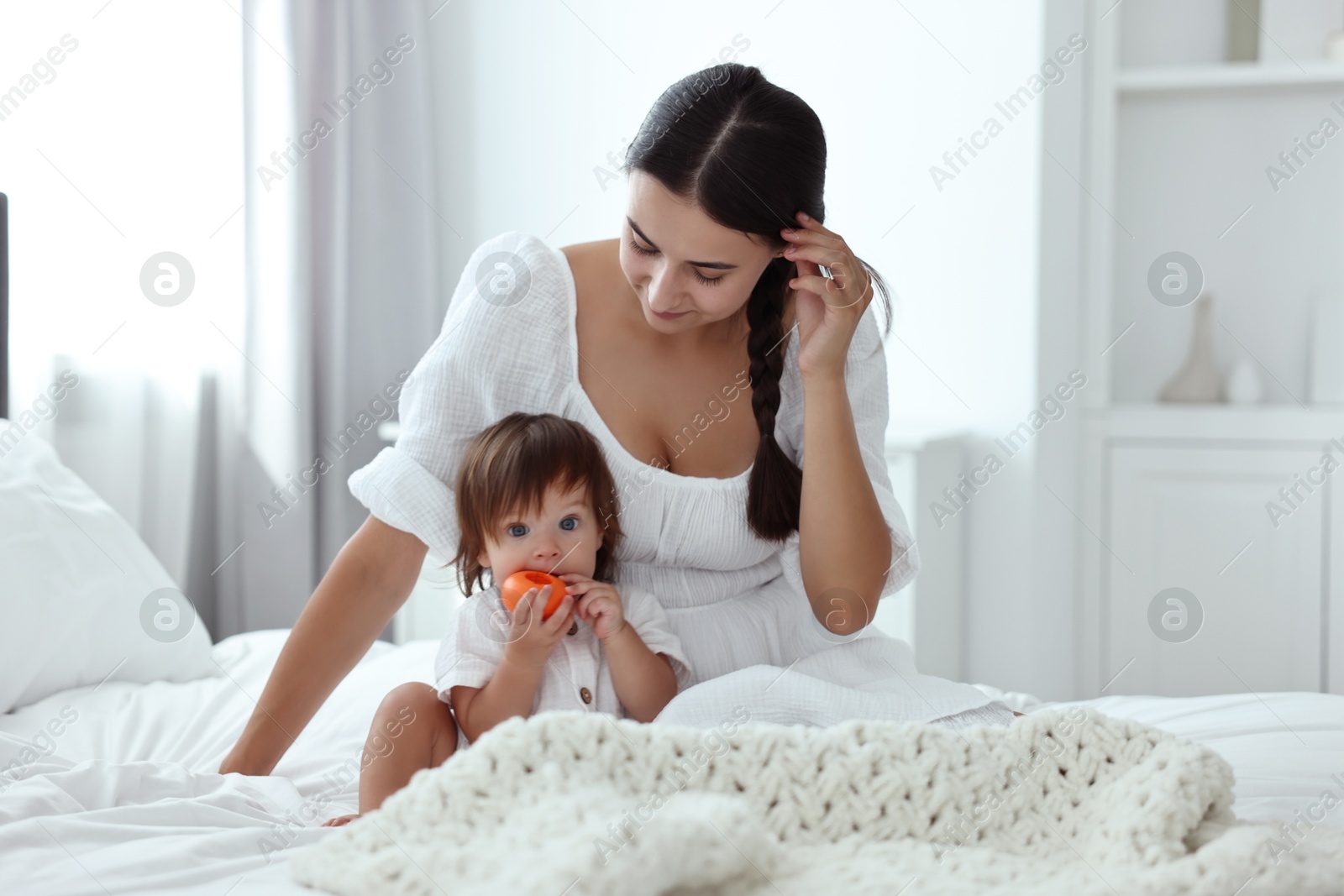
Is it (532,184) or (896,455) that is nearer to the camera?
(896,455)

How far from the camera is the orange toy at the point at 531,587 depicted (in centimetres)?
97

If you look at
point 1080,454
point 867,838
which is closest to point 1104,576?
point 1080,454

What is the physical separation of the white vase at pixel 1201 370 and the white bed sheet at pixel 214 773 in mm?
1253

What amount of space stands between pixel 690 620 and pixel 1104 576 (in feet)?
5.03

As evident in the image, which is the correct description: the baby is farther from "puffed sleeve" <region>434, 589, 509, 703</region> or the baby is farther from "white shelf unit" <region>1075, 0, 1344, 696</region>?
"white shelf unit" <region>1075, 0, 1344, 696</region>

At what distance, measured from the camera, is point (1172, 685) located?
7.65ft

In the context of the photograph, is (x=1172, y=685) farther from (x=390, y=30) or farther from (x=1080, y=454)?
(x=390, y=30)

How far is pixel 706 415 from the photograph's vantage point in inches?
46.5

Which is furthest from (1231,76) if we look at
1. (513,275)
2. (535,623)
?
(535,623)

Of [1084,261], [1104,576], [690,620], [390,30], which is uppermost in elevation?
[390,30]

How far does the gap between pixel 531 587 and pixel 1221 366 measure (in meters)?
1.99

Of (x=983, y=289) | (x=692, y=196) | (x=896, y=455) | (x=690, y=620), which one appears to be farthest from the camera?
(x=983, y=289)

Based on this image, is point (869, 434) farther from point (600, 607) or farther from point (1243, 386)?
point (1243, 386)

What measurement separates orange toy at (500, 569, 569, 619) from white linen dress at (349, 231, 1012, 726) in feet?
0.39
